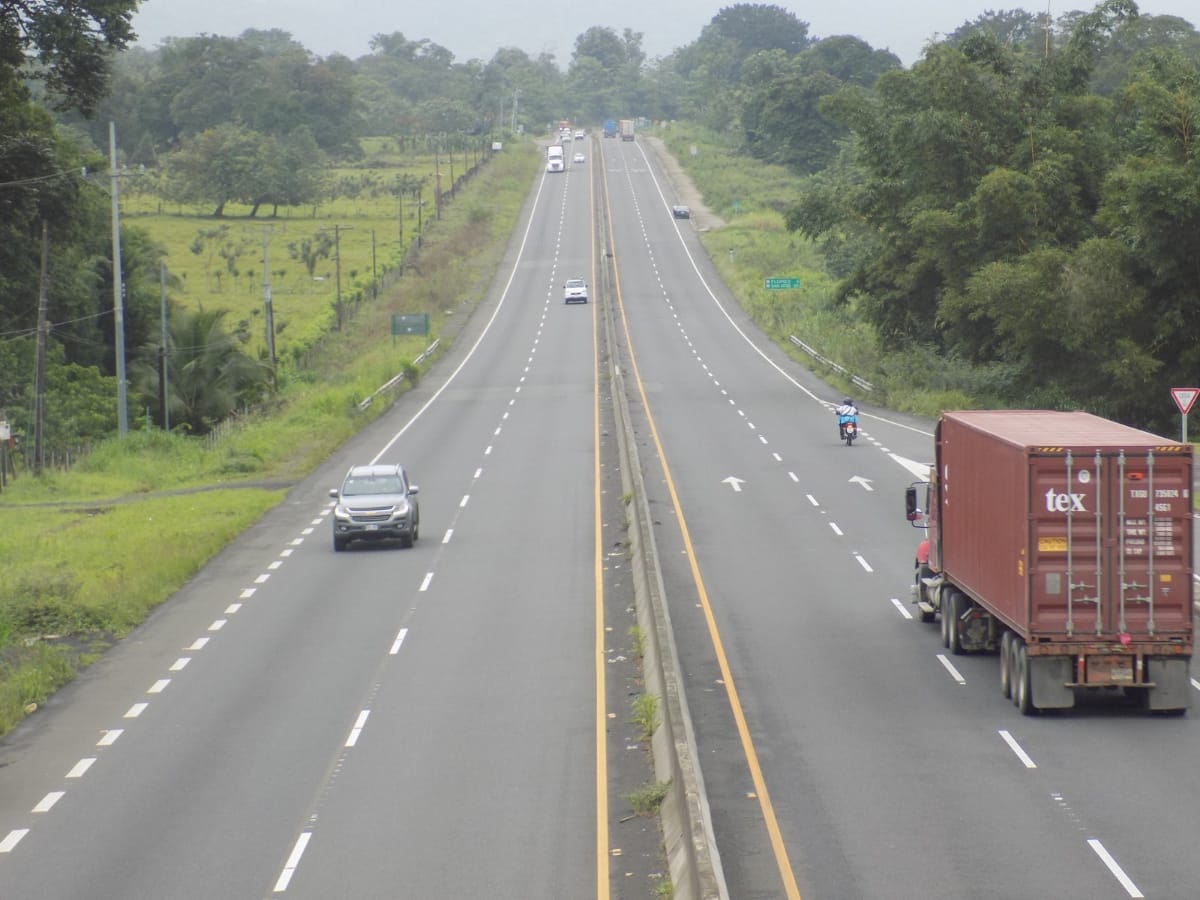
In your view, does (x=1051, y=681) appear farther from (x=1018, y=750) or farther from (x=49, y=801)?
(x=49, y=801)

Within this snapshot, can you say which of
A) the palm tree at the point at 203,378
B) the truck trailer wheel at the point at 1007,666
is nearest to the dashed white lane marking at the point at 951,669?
the truck trailer wheel at the point at 1007,666

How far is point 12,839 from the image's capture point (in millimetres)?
15352

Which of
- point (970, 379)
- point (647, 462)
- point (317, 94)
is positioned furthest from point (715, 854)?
point (317, 94)

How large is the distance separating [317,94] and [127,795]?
175m

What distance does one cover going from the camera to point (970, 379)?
185ft

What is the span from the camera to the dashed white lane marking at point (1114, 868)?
13.3 metres

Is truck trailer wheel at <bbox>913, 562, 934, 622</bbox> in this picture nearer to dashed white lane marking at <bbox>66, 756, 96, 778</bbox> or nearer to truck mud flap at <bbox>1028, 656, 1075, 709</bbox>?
truck mud flap at <bbox>1028, 656, 1075, 709</bbox>

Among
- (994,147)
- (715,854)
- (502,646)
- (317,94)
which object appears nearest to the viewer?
(715,854)

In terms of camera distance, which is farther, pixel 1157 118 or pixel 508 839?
pixel 1157 118

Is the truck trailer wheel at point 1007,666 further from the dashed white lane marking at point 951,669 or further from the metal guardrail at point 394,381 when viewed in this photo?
the metal guardrail at point 394,381

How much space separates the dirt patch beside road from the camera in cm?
12873

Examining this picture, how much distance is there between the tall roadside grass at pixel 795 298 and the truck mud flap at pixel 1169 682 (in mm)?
33946

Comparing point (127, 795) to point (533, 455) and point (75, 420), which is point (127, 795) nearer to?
point (533, 455)

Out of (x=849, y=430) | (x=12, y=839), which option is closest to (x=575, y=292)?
(x=849, y=430)
